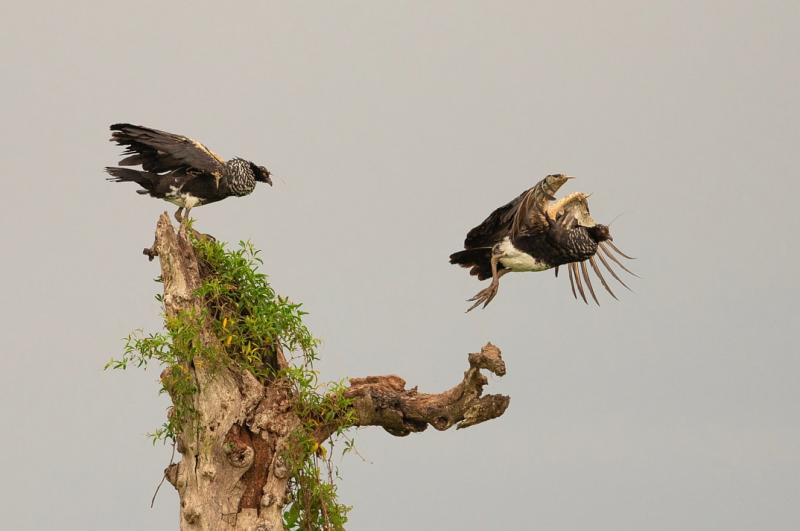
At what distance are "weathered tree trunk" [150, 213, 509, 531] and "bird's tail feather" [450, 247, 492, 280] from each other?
101 cm

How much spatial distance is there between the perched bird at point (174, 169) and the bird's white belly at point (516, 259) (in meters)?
2.09

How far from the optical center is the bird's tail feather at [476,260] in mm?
8422

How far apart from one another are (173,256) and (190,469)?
1487mm

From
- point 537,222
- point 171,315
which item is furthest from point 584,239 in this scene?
point 171,315

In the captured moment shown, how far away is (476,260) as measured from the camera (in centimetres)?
850

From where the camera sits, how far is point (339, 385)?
26.5ft

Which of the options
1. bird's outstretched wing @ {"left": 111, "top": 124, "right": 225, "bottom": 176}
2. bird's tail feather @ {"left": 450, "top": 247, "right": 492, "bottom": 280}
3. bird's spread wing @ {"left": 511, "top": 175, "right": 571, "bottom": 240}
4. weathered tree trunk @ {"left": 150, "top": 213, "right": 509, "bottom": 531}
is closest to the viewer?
weathered tree trunk @ {"left": 150, "top": 213, "right": 509, "bottom": 531}

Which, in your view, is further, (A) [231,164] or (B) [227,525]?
(A) [231,164]

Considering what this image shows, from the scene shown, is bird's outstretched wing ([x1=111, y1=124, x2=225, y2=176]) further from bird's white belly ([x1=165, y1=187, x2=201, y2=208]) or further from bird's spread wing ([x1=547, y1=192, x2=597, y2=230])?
bird's spread wing ([x1=547, y1=192, x2=597, y2=230])

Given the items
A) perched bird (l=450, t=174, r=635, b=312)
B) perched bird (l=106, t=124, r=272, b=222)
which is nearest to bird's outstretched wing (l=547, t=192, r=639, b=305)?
perched bird (l=450, t=174, r=635, b=312)

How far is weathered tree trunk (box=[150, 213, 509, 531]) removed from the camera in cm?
766

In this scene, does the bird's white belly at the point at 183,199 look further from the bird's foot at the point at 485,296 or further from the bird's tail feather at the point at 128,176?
the bird's foot at the point at 485,296

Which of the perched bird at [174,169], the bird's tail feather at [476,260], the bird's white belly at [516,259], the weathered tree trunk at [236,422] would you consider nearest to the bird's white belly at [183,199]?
the perched bird at [174,169]

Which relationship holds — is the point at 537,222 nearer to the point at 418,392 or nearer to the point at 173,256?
the point at 418,392
